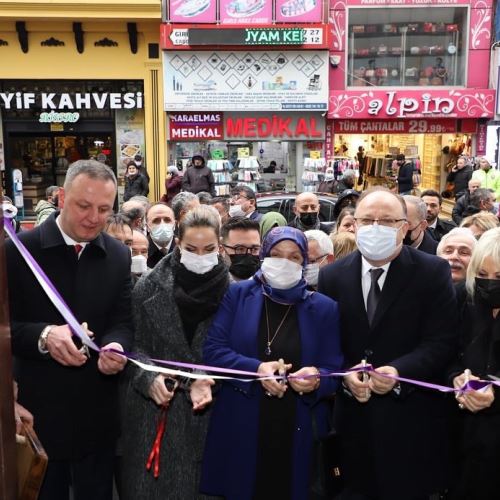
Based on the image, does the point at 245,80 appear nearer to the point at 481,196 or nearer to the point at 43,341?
the point at 481,196

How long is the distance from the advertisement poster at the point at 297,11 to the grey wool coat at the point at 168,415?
1421 cm

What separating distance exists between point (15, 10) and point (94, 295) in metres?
14.9

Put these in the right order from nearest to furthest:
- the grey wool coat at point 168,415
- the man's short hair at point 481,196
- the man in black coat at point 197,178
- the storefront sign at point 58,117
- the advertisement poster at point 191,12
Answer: the grey wool coat at point 168,415 < the man's short hair at point 481,196 < the man in black coat at point 197,178 < the advertisement poster at point 191,12 < the storefront sign at point 58,117

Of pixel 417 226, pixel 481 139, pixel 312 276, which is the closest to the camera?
pixel 312 276

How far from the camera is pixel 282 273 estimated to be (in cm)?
312

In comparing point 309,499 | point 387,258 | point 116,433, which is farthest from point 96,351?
point 387,258

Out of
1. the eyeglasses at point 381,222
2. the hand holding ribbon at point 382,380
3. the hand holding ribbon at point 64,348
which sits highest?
the eyeglasses at point 381,222

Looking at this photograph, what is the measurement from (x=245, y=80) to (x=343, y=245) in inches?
488

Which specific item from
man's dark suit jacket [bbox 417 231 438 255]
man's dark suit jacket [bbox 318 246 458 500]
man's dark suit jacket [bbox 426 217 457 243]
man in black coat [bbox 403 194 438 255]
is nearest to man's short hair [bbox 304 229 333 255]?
man in black coat [bbox 403 194 438 255]

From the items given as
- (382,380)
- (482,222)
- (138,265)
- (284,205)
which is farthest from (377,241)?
(284,205)

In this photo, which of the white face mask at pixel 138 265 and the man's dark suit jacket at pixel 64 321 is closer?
the man's dark suit jacket at pixel 64 321

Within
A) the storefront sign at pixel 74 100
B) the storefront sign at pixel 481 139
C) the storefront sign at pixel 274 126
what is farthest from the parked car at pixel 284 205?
Result: the storefront sign at pixel 481 139

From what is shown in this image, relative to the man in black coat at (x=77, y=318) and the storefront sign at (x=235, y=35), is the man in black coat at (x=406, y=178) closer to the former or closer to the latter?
the storefront sign at (x=235, y=35)

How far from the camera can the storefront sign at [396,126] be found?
17.2 m
